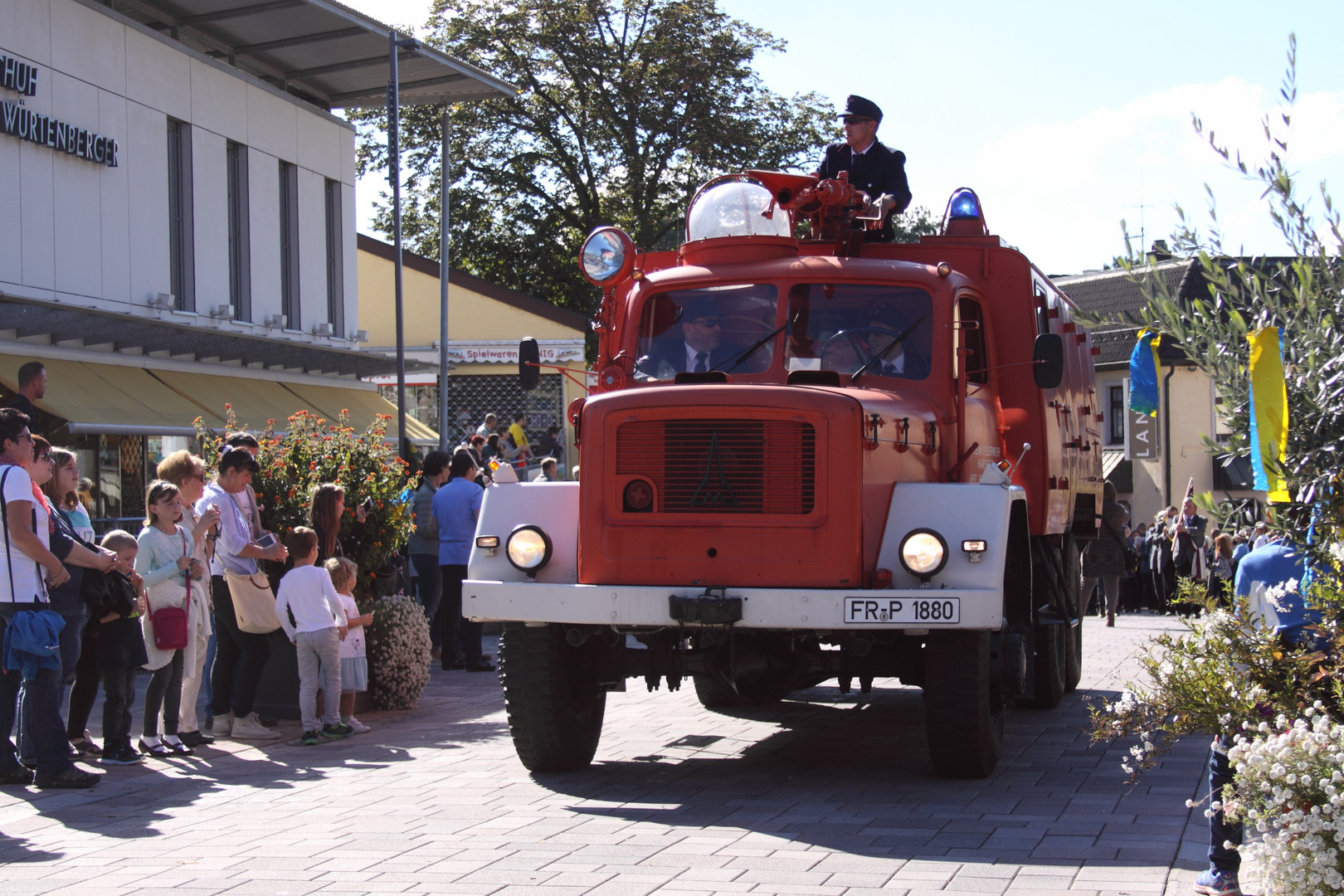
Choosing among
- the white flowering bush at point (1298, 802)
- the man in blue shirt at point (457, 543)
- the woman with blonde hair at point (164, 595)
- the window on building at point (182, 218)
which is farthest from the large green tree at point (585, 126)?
the white flowering bush at point (1298, 802)

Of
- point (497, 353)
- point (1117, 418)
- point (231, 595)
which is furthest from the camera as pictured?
point (1117, 418)

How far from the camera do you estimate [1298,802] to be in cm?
466

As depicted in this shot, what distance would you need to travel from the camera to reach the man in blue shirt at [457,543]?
12961mm

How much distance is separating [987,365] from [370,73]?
19424 millimetres

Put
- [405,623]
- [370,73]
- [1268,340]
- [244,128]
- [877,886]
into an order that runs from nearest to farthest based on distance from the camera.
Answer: [1268,340]
[877,886]
[405,623]
[244,128]
[370,73]

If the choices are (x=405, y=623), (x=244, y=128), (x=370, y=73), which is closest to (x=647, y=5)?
(x=370, y=73)

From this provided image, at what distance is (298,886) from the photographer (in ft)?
18.8

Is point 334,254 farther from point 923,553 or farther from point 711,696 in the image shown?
point 923,553

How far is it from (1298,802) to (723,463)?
3319 millimetres

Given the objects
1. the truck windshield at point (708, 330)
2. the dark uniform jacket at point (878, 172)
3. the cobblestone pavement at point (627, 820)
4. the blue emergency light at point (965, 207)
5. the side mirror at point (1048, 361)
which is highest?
the dark uniform jacket at point (878, 172)

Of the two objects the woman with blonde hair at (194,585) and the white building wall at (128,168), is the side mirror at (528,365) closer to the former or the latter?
the woman with blonde hair at (194,585)

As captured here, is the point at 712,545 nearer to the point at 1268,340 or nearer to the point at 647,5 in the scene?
the point at 1268,340

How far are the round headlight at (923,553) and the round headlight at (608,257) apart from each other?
2.78m

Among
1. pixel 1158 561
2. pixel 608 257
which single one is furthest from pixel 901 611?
pixel 1158 561
